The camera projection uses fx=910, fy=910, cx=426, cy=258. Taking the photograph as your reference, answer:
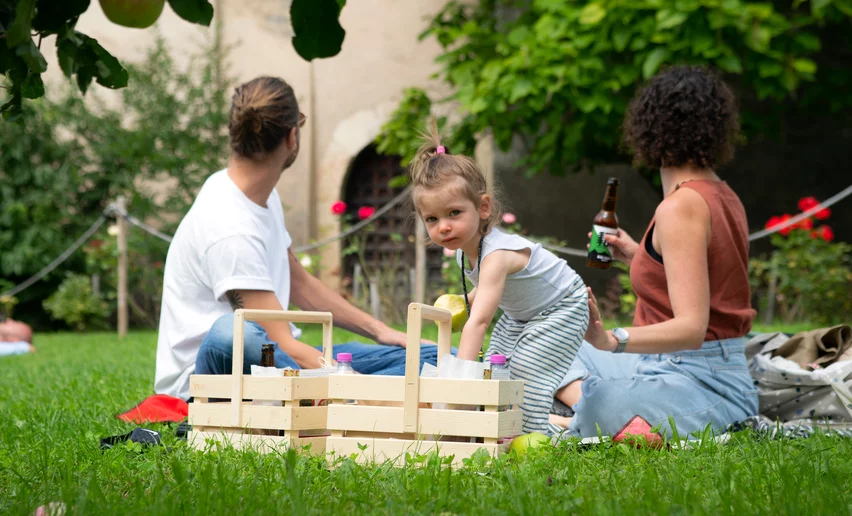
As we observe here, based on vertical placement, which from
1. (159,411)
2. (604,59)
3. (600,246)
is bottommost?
(159,411)

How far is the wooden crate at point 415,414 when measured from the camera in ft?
7.68

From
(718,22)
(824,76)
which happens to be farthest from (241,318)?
(824,76)

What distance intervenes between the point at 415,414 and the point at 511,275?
0.61 metres

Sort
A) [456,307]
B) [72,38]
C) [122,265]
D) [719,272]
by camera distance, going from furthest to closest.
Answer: [122,265] → [719,272] → [456,307] → [72,38]

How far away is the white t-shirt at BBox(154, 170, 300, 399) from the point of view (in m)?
3.12

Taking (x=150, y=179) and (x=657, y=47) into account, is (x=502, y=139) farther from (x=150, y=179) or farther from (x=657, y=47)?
(x=150, y=179)

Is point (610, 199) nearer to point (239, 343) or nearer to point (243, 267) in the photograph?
point (243, 267)

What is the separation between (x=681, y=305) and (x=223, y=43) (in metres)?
9.90

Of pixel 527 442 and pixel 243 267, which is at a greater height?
pixel 243 267

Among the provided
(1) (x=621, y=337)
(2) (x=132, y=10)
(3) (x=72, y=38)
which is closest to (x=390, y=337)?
(1) (x=621, y=337)

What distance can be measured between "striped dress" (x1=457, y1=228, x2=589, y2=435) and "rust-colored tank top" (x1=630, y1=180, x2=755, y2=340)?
0.39 metres

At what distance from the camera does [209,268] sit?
3160 millimetres

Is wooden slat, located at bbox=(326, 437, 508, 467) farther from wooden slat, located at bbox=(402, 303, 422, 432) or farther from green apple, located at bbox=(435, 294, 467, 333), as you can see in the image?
green apple, located at bbox=(435, 294, 467, 333)

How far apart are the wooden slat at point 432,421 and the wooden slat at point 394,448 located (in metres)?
0.03
